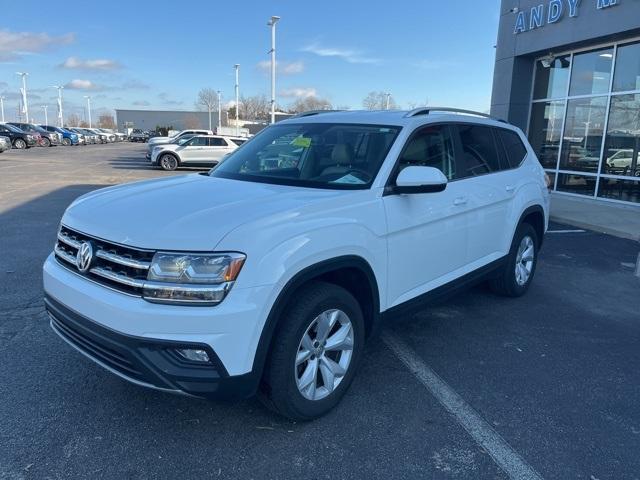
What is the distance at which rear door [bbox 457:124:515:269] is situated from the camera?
14.4 feet

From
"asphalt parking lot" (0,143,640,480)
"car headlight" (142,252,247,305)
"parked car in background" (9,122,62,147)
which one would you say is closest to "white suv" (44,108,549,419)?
"car headlight" (142,252,247,305)

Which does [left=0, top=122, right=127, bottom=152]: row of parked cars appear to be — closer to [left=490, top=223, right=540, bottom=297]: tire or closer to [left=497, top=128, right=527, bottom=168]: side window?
[left=497, top=128, right=527, bottom=168]: side window

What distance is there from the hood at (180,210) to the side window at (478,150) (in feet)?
5.46

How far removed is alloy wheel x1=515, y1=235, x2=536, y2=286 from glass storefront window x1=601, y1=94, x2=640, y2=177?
8.46 m

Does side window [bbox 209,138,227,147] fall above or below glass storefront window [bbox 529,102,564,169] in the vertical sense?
below

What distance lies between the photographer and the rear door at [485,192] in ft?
14.4

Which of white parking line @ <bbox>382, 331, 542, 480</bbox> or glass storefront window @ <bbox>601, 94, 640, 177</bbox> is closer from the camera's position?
white parking line @ <bbox>382, 331, 542, 480</bbox>

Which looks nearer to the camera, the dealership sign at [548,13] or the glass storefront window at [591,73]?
the dealership sign at [548,13]

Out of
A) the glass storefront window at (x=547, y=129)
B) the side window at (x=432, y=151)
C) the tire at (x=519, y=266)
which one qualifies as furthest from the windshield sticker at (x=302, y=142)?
the glass storefront window at (x=547, y=129)

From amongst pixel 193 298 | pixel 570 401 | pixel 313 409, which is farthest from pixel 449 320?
pixel 193 298

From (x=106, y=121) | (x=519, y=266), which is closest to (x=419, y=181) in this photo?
(x=519, y=266)

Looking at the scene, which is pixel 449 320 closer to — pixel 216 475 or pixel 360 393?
pixel 360 393

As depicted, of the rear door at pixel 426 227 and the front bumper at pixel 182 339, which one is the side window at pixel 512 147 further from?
the front bumper at pixel 182 339

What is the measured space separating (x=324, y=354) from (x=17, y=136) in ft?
135
